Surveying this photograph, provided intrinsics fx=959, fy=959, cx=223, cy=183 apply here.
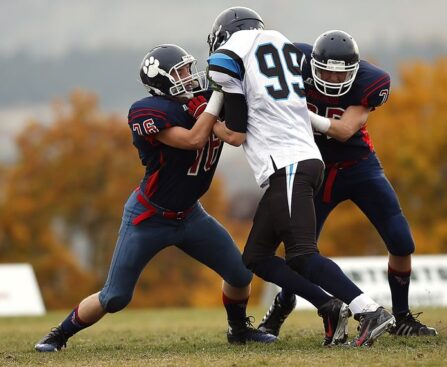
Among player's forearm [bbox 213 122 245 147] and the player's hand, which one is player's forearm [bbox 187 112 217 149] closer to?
player's forearm [bbox 213 122 245 147]

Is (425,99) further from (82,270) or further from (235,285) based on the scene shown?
(235,285)

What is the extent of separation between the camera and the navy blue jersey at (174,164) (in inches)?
257

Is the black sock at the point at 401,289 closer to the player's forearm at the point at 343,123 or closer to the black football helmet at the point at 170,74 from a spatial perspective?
the player's forearm at the point at 343,123

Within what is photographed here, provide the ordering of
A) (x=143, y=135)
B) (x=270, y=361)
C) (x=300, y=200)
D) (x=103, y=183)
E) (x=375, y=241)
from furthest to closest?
(x=103, y=183) → (x=375, y=241) → (x=143, y=135) → (x=300, y=200) → (x=270, y=361)

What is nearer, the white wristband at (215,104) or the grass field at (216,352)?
the grass field at (216,352)

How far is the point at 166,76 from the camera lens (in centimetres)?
652

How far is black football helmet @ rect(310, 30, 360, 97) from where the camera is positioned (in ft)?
20.7

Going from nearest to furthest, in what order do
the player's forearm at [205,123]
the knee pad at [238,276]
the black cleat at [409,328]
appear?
the player's forearm at [205,123] → the knee pad at [238,276] → the black cleat at [409,328]

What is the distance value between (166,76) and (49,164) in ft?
94.6

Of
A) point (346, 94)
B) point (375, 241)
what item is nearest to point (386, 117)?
point (375, 241)

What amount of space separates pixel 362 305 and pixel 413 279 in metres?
9.60

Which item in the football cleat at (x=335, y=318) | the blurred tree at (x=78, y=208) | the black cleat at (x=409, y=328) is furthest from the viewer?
the blurred tree at (x=78, y=208)

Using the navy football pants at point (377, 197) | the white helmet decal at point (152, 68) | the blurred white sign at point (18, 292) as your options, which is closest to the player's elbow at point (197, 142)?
the white helmet decal at point (152, 68)

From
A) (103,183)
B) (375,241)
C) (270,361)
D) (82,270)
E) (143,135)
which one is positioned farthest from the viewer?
(103,183)
